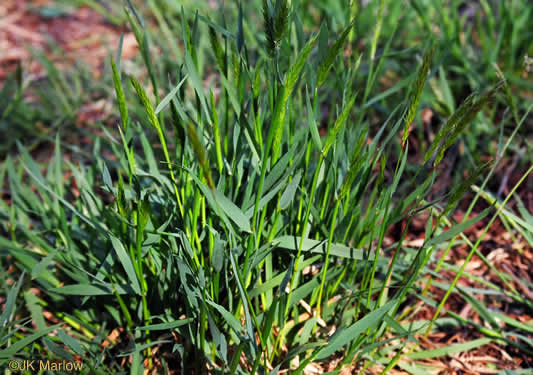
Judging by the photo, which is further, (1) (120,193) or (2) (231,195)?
(2) (231,195)

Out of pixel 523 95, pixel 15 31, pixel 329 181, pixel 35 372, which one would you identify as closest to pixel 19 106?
pixel 15 31

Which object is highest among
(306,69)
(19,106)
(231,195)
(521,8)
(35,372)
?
(521,8)

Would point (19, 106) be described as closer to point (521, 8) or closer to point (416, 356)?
point (416, 356)

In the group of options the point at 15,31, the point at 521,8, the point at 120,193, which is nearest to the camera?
the point at 120,193

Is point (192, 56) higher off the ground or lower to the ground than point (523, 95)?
higher

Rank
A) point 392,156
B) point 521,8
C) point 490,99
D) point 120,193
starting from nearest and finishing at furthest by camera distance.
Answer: point 490,99 < point 120,193 < point 392,156 < point 521,8

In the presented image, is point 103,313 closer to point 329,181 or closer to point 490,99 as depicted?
point 329,181
